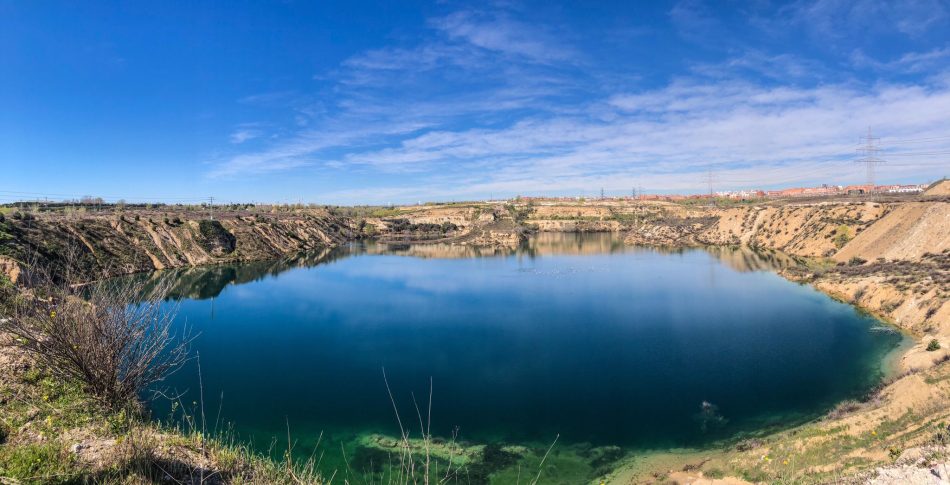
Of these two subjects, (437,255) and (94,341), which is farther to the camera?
(437,255)

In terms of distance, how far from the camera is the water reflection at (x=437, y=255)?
52.6 m

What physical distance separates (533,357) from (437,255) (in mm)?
61210

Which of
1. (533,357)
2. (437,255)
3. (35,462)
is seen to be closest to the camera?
(35,462)

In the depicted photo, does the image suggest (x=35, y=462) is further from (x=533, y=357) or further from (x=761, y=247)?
(x=761, y=247)

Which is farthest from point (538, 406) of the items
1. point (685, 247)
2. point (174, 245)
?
point (685, 247)

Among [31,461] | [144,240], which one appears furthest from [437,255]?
[31,461]

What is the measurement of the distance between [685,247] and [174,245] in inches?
3554

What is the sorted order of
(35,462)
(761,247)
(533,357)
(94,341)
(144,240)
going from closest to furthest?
(35,462)
(94,341)
(533,357)
(144,240)
(761,247)

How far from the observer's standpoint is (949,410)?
44.0 feet

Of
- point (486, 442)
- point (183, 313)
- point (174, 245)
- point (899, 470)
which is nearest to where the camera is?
point (899, 470)

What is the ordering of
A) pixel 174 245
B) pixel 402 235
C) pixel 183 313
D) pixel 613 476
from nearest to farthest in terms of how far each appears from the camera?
pixel 613 476 → pixel 183 313 → pixel 174 245 → pixel 402 235

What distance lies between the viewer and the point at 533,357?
26.4 meters

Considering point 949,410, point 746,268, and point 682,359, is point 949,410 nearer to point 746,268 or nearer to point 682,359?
point 682,359

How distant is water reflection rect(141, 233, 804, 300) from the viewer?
52.6 meters
